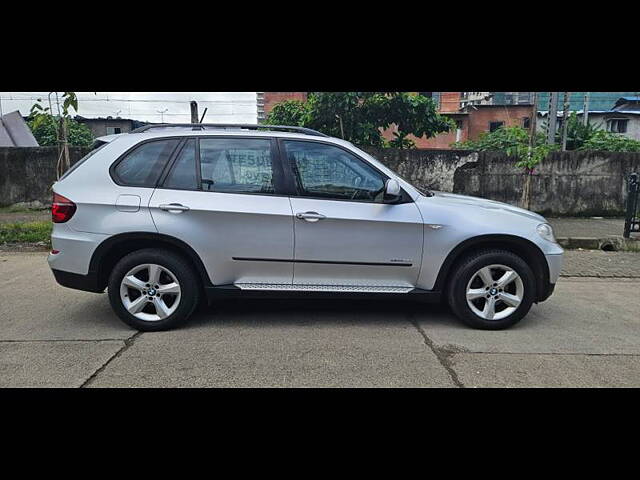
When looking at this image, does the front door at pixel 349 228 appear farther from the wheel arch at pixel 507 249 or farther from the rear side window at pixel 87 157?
the rear side window at pixel 87 157

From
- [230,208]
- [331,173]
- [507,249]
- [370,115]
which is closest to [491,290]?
[507,249]

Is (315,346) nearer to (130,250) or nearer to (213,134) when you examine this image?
(130,250)

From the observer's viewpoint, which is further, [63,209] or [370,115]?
[370,115]

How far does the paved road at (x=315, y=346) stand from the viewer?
10.6ft

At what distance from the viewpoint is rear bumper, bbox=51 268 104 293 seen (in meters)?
3.98

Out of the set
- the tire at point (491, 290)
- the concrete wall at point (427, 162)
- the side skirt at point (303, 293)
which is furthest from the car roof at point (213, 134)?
the concrete wall at point (427, 162)

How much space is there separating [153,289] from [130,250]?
1.34 ft

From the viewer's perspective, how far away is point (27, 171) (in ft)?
32.6

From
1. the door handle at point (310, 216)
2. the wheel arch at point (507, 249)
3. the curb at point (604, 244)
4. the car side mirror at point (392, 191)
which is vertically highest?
the car side mirror at point (392, 191)

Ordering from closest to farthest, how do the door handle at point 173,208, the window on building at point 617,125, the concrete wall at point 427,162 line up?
the door handle at point 173,208, the concrete wall at point 427,162, the window on building at point 617,125

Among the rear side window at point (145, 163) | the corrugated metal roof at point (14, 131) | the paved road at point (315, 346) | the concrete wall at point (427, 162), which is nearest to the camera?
the paved road at point (315, 346)

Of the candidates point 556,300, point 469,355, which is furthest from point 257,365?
point 556,300

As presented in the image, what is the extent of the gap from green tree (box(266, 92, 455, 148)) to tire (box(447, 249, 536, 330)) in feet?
24.2

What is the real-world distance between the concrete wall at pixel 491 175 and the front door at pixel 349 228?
6095 mm
